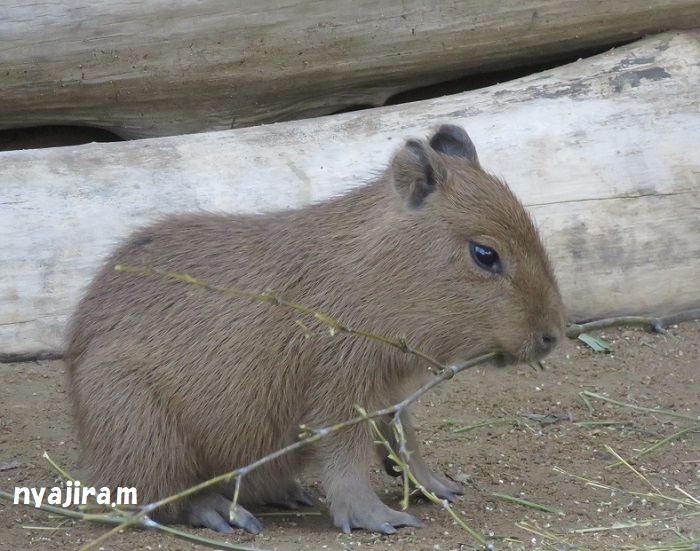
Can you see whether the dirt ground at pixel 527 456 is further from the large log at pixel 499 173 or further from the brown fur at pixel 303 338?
the large log at pixel 499 173

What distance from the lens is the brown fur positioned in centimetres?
422

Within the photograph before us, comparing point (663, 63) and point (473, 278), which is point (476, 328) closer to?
point (473, 278)

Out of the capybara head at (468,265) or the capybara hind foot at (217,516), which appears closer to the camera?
the capybara head at (468,265)

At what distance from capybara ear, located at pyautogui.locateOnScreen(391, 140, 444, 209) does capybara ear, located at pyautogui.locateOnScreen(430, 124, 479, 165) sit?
0.24 metres

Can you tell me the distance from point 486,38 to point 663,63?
3.41ft

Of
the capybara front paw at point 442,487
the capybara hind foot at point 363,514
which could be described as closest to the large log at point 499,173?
the capybara front paw at point 442,487

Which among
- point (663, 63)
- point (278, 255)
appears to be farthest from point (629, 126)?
point (278, 255)

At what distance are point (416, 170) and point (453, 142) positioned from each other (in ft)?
1.13

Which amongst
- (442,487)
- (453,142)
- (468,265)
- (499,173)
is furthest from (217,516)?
(499,173)

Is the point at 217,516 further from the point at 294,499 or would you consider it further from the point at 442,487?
the point at 442,487

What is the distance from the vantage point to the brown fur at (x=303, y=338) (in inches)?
166

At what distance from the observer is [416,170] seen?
14.1ft

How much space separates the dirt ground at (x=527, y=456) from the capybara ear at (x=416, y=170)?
748mm

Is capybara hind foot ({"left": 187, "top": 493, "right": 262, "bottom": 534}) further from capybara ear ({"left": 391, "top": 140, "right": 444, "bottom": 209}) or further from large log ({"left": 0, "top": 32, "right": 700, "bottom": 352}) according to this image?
large log ({"left": 0, "top": 32, "right": 700, "bottom": 352})
